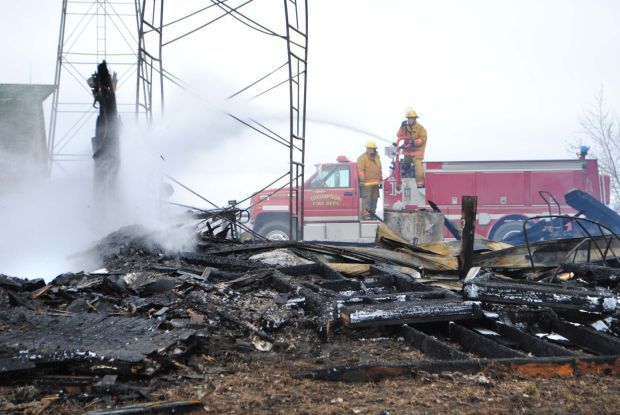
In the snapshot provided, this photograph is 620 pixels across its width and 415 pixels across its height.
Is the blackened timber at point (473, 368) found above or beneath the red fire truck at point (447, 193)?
beneath

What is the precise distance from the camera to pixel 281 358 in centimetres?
389

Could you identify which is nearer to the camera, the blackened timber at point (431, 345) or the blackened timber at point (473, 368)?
the blackened timber at point (473, 368)

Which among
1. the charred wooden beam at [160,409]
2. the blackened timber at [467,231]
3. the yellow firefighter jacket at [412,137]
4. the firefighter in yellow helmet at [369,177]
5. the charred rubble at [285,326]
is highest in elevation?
the yellow firefighter jacket at [412,137]

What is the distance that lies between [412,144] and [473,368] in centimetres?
1329

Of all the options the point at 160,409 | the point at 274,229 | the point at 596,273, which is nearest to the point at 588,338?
the point at 596,273

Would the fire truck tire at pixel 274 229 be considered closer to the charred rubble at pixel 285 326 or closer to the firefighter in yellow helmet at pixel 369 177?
the firefighter in yellow helmet at pixel 369 177

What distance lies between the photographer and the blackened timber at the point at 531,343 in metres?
3.82

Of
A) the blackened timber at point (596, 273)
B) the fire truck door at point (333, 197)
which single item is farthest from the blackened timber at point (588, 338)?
the fire truck door at point (333, 197)

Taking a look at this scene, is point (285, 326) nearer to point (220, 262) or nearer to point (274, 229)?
point (220, 262)

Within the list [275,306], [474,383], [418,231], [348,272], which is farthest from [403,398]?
[418,231]

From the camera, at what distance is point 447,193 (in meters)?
17.0

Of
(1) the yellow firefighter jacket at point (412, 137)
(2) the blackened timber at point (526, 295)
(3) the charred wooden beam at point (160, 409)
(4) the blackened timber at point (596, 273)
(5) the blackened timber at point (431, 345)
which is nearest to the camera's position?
(3) the charred wooden beam at point (160, 409)

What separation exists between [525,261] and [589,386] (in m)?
4.49

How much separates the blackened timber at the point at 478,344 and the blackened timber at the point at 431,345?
23cm
